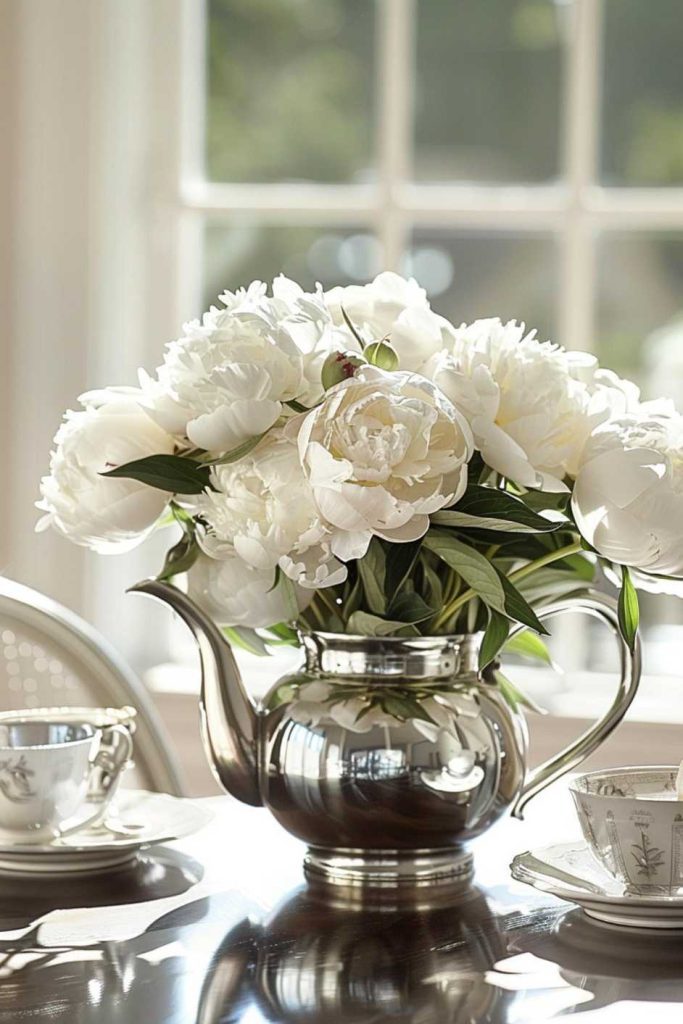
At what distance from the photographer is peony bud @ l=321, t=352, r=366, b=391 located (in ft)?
3.12

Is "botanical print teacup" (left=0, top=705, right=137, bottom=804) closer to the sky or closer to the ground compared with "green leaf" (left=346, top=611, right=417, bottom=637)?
closer to the ground

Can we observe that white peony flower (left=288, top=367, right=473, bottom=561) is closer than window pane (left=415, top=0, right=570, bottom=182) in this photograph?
Yes

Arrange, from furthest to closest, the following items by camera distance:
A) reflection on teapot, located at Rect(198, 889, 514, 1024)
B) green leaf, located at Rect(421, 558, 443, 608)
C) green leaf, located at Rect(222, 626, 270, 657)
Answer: green leaf, located at Rect(222, 626, 270, 657) < green leaf, located at Rect(421, 558, 443, 608) < reflection on teapot, located at Rect(198, 889, 514, 1024)

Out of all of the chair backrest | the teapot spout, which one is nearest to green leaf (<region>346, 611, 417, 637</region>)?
the teapot spout

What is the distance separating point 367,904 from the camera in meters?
0.96

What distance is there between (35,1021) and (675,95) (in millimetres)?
1689

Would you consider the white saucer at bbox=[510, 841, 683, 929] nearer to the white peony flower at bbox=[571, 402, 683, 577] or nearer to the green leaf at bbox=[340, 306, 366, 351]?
the white peony flower at bbox=[571, 402, 683, 577]

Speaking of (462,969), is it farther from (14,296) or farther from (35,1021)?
(14,296)

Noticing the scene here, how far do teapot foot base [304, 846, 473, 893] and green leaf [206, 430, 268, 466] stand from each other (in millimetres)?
276

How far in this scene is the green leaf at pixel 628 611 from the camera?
97cm

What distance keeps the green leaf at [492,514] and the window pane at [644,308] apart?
1.22 metres

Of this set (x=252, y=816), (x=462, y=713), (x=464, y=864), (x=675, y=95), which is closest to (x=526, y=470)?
(x=462, y=713)

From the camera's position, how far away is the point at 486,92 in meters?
2.17

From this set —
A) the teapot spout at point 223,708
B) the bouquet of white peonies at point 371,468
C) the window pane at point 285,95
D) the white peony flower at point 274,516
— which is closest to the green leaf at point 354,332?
the bouquet of white peonies at point 371,468
